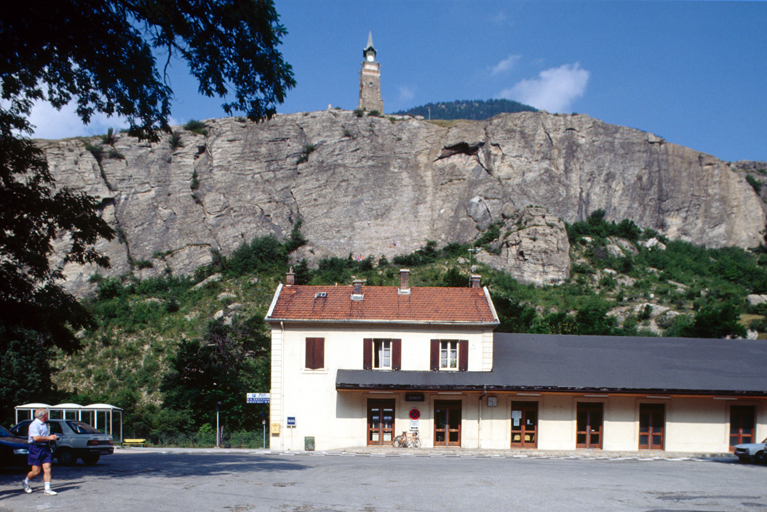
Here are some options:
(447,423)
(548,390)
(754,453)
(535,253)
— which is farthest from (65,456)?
(535,253)

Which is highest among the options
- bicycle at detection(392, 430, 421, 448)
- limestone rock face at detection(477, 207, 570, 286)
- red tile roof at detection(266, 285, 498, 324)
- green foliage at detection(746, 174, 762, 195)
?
green foliage at detection(746, 174, 762, 195)

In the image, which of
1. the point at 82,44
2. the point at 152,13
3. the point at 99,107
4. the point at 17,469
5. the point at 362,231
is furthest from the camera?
the point at 362,231

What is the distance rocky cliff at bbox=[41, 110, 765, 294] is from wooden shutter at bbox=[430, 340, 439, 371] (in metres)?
43.9

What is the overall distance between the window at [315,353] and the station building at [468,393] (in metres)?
0.04

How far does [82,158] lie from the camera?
76.6 metres

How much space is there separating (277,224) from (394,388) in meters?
51.1


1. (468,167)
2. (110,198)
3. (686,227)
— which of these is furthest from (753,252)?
(110,198)

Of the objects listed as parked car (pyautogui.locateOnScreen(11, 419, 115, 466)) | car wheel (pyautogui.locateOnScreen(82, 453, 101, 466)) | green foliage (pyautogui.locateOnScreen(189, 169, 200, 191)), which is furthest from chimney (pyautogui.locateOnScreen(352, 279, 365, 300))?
green foliage (pyautogui.locateOnScreen(189, 169, 200, 191))

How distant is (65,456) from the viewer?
60.6 feet

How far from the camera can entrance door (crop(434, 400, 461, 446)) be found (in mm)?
28031

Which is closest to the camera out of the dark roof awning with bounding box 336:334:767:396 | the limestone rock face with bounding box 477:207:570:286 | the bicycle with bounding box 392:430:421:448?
the dark roof awning with bounding box 336:334:767:396

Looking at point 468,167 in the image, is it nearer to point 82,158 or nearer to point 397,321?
point 82,158

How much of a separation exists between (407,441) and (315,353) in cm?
552

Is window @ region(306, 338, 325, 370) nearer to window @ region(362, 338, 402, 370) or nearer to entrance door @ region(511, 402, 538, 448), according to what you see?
window @ region(362, 338, 402, 370)
